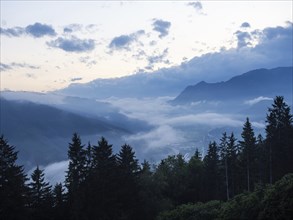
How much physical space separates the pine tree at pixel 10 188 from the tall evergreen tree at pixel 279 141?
129ft

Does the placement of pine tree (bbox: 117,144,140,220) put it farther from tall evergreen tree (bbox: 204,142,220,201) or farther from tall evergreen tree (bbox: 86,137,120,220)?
tall evergreen tree (bbox: 204,142,220,201)

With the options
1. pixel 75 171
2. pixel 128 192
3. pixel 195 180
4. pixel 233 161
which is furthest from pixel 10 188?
pixel 233 161

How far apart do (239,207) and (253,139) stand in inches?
1515

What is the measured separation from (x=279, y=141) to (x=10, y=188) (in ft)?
143

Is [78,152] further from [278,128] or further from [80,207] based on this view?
[278,128]

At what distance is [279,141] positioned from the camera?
71.3 metres

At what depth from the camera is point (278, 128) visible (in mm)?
72625

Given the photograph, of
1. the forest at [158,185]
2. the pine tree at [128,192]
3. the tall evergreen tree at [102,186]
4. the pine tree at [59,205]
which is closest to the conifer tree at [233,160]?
the forest at [158,185]

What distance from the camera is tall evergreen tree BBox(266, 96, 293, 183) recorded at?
7069 centimetres

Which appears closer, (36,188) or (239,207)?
(239,207)

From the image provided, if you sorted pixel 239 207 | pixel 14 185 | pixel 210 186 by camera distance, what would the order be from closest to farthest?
pixel 239 207, pixel 14 185, pixel 210 186

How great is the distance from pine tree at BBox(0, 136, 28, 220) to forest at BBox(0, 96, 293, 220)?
112 millimetres

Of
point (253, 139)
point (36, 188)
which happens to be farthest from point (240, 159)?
Answer: point (36, 188)

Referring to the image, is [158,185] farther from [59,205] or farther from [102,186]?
[59,205]
